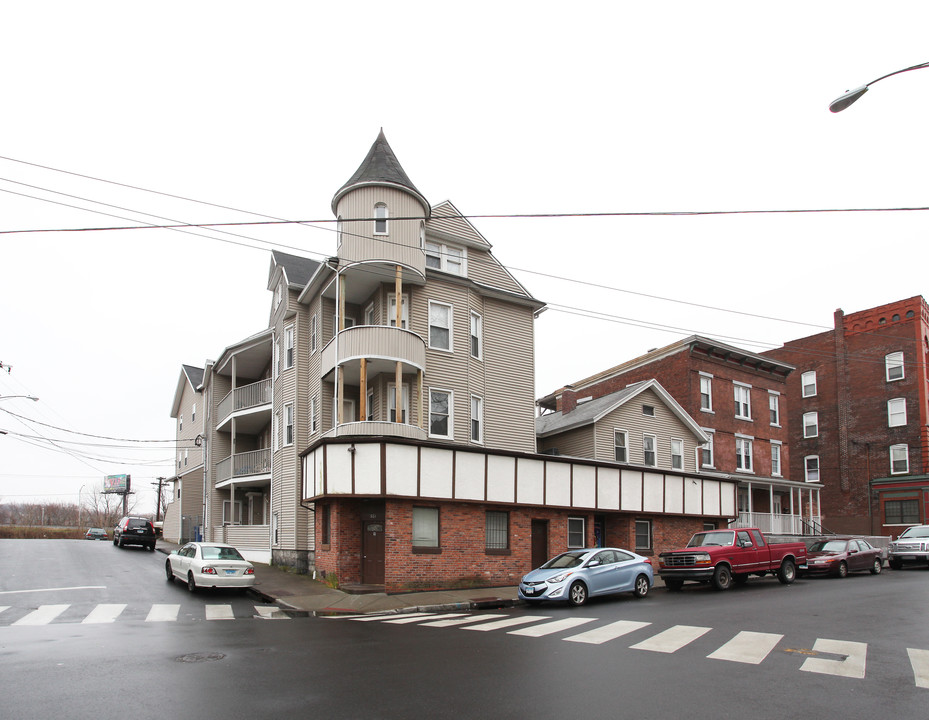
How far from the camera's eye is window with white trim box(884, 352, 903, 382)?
152 ft

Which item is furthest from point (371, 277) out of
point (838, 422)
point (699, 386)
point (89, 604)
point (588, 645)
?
point (838, 422)

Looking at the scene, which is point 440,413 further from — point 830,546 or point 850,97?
point 850,97

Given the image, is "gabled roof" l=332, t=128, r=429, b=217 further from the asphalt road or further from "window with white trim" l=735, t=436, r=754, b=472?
"window with white trim" l=735, t=436, r=754, b=472

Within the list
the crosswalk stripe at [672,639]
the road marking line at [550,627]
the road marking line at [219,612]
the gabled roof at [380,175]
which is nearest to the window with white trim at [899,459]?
the gabled roof at [380,175]

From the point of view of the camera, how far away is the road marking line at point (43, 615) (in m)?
14.9

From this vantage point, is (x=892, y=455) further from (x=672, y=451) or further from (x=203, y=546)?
(x=203, y=546)

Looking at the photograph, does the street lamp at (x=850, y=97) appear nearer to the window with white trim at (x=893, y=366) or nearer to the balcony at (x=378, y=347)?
the balcony at (x=378, y=347)

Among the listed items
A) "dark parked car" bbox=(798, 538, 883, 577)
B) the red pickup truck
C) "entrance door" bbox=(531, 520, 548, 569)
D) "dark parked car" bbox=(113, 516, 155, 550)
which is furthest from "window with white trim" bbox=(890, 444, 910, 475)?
"dark parked car" bbox=(113, 516, 155, 550)

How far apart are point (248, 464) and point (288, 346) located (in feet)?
22.5

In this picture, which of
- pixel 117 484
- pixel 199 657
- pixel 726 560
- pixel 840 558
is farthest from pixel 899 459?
pixel 117 484

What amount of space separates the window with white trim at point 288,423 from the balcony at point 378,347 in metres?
4.90

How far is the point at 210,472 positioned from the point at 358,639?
27.2m

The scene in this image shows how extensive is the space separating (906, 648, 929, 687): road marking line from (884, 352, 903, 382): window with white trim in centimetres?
4083

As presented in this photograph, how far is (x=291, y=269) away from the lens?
102ft
